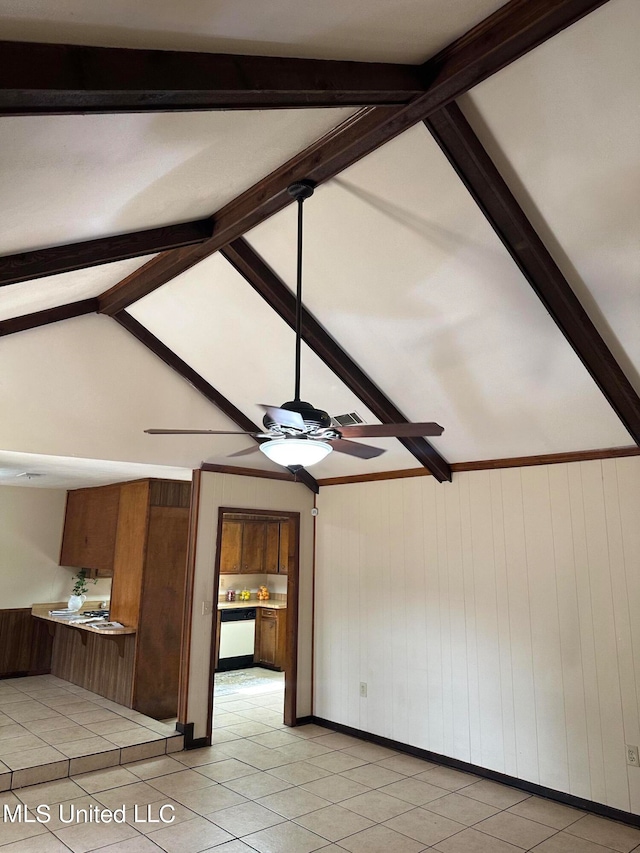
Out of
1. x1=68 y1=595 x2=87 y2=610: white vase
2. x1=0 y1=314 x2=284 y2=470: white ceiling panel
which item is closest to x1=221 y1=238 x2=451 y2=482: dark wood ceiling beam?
x1=0 y1=314 x2=284 y2=470: white ceiling panel

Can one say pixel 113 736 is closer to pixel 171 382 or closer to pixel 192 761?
pixel 192 761

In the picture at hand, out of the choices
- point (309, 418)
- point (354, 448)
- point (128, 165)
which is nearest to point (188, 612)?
point (354, 448)

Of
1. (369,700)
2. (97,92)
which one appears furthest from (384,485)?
(97,92)

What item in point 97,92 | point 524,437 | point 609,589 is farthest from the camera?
point 524,437

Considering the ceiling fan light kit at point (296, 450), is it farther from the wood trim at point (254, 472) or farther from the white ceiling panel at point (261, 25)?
the wood trim at point (254, 472)

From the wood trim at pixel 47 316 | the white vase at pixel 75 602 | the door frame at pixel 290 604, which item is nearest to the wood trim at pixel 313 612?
the door frame at pixel 290 604

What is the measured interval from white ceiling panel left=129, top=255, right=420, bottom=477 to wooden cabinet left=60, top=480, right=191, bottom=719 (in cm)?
138

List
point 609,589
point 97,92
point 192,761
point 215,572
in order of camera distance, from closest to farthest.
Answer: point 97,92
point 609,589
point 192,761
point 215,572

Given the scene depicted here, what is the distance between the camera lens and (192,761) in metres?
4.82

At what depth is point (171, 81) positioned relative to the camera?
5.19 feet

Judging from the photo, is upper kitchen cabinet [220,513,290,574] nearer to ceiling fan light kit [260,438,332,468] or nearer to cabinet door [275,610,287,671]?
cabinet door [275,610,287,671]

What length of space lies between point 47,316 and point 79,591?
431 centimetres

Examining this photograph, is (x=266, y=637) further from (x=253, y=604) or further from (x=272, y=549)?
(x=272, y=549)

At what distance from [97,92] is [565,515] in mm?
4144
